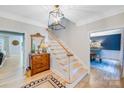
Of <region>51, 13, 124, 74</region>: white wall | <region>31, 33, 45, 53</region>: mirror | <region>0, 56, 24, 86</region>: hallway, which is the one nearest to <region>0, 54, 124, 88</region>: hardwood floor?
<region>0, 56, 24, 86</region>: hallway

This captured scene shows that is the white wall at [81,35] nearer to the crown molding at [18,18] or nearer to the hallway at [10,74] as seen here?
the crown molding at [18,18]

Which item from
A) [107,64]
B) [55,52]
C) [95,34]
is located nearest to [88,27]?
[95,34]

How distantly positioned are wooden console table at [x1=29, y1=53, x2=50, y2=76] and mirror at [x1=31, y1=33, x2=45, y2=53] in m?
0.26

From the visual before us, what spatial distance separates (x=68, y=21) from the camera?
2379 millimetres

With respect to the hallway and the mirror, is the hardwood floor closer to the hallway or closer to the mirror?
the hallway

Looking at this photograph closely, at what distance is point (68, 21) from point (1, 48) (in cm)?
162

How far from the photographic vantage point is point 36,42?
12.2ft

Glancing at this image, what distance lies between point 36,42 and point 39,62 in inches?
30.9

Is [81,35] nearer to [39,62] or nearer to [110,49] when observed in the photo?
[110,49]

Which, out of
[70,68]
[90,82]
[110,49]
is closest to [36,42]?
[70,68]

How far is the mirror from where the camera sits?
3593mm

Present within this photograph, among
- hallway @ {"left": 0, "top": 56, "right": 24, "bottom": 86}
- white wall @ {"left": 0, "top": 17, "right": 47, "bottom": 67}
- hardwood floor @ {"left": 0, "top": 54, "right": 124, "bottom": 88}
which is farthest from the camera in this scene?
hallway @ {"left": 0, "top": 56, "right": 24, "bottom": 86}

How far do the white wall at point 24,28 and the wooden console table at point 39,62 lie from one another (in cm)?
22
